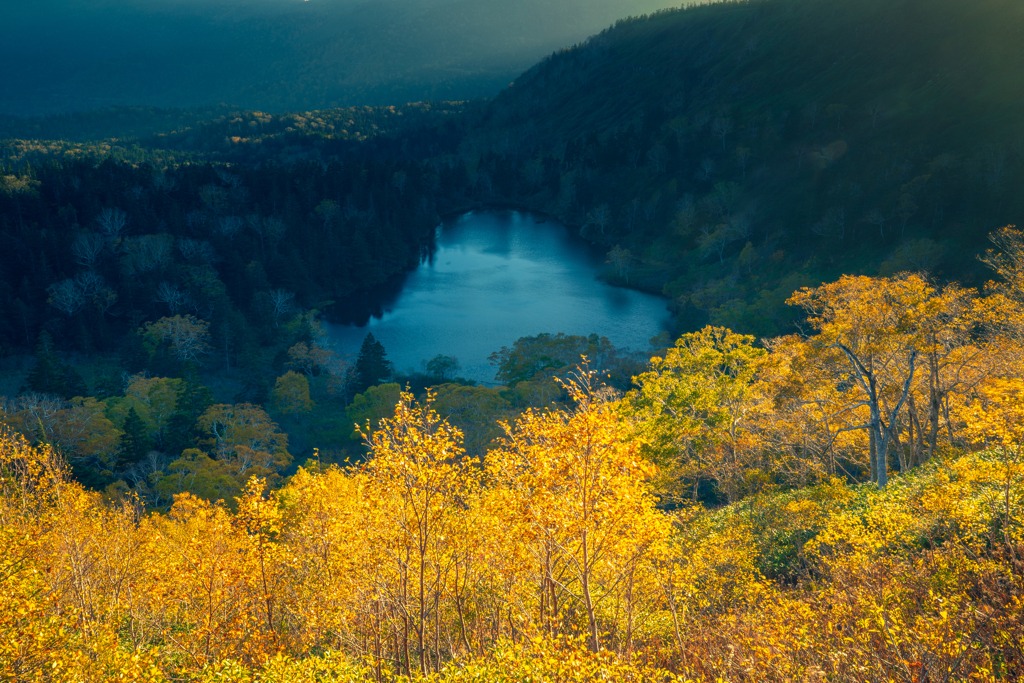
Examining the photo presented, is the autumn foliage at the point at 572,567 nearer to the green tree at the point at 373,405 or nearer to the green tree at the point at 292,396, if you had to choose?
the green tree at the point at 373,405

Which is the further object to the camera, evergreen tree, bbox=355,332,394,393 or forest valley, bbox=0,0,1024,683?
evergreen tree, bbox=355,332,394,393

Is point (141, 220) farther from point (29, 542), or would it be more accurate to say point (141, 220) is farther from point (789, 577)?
point (789, 577)

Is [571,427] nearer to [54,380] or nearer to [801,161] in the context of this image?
[54,380]

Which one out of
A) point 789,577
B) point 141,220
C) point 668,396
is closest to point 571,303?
point 668,396

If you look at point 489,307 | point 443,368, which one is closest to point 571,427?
point 443,368

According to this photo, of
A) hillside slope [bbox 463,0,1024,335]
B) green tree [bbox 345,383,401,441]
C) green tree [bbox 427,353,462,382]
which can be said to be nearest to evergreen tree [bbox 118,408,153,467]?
green tree [bbox 345,383,401,441]

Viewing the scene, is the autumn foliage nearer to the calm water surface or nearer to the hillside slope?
the calm water surface

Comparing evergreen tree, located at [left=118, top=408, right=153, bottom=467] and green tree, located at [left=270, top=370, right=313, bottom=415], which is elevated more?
evergreen tree, located at [left=118, top=408, right=153, bottom=467]
